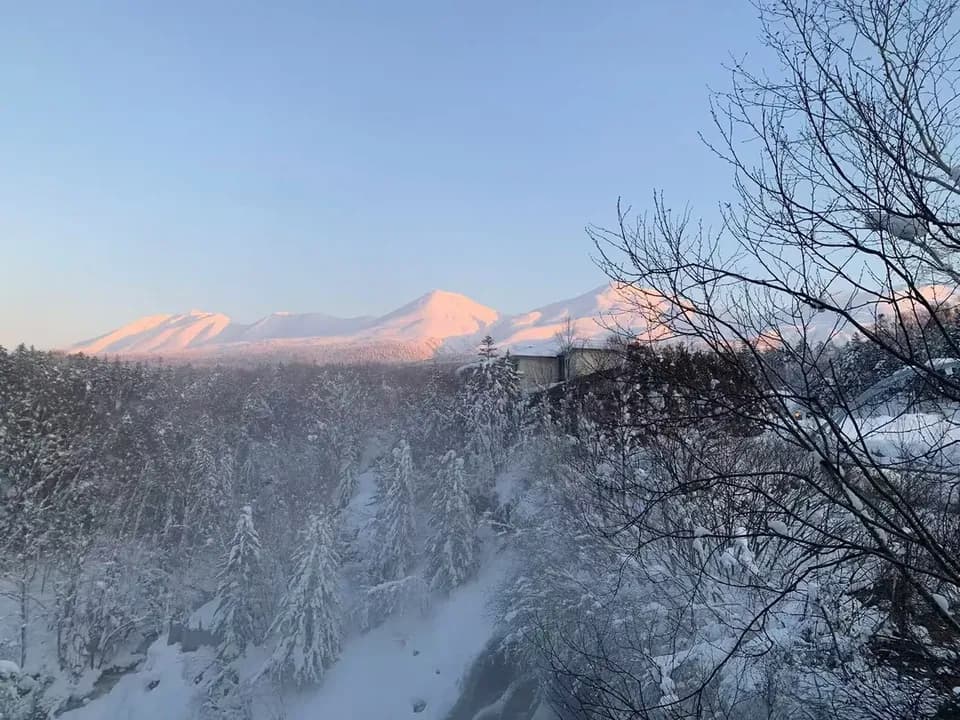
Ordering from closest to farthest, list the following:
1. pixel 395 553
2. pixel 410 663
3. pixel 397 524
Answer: pixel 410 663, pixel 395 553, pixel 397 524

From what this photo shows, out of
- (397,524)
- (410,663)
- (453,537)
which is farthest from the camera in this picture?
(397,524)

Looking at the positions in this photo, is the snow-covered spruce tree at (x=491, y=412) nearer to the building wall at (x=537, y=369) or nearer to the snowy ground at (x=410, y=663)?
the snowy ground at (x=410, y=663)

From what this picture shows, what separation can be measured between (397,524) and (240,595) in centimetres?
655

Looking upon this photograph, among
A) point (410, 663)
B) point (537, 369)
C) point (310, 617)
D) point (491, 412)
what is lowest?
point (410, 663)

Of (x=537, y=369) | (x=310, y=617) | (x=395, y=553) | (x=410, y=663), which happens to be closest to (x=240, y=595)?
(x=310, y=617)

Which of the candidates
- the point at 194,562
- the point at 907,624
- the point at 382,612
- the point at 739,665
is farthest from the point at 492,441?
the point at 907,624

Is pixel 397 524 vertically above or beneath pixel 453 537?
beneath

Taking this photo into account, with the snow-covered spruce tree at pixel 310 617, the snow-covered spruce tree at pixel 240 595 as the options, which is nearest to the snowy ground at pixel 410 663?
the snow-covered spruce tree at pixel 310 617

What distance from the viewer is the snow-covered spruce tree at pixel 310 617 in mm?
22344

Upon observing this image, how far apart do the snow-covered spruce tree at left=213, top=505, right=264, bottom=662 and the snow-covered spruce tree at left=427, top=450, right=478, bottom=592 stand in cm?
700

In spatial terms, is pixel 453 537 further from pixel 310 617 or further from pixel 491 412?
pixel 491 412

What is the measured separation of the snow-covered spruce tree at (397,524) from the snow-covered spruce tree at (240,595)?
4.76 m

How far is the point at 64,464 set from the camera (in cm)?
2517

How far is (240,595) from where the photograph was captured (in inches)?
979
